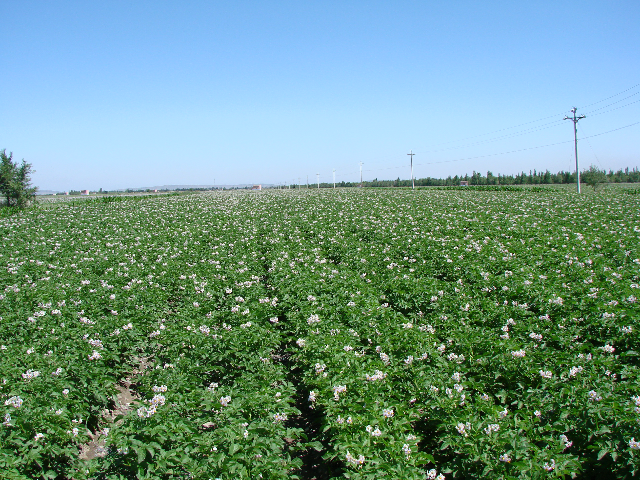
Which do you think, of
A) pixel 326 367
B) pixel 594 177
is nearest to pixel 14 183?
pixel 326 367

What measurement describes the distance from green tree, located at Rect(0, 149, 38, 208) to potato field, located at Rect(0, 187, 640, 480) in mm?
29297

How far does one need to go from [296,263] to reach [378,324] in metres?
5.46

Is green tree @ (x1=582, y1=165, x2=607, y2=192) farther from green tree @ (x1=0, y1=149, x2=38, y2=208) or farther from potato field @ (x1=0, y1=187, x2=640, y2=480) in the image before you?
green tree @ (x1=0, y1=149, x2=38, y2=208)

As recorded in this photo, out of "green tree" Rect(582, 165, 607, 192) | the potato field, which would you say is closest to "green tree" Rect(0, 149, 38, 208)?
the potato field

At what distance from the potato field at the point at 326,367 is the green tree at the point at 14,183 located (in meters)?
29.3

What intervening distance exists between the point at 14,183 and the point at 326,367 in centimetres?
4161

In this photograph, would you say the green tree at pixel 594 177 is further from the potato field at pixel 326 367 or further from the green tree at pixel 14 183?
the green tree at pixel 14 183

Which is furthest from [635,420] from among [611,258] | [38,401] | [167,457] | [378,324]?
[611,258]

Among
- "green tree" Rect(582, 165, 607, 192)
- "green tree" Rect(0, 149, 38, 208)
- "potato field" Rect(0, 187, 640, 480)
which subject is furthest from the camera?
"green tree" Rect(582, 165, 607, 192)

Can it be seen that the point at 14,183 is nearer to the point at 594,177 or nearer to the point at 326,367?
the point at 326,367

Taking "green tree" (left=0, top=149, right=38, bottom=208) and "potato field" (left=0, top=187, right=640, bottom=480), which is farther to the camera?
"green tree" (left=0, top=149, right=38, bottom=208)

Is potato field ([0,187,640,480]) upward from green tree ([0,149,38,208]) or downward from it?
downward

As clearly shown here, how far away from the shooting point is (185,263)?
12.2 meters

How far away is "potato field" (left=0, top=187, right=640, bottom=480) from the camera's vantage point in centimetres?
381
